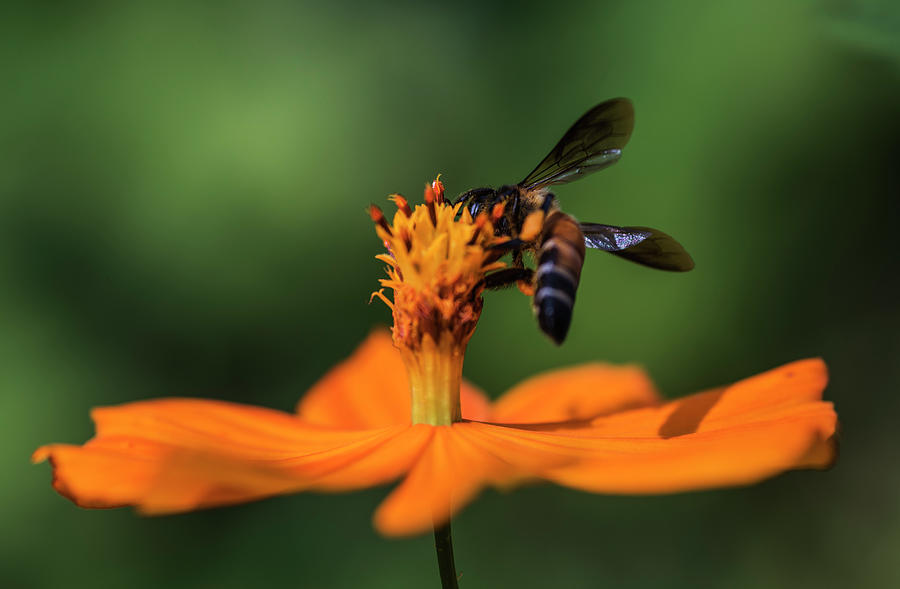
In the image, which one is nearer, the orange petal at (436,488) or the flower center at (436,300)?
the orange petal at (436,488)

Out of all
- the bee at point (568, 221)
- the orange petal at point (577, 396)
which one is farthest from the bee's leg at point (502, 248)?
the orange petal at point (577, 396)

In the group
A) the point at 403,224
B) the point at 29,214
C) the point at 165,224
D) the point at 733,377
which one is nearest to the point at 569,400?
the point at 403,224

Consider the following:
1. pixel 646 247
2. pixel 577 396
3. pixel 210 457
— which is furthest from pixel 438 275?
pixel 577 396

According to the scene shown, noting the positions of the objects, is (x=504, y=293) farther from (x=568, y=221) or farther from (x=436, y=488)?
(x=436, y=488)

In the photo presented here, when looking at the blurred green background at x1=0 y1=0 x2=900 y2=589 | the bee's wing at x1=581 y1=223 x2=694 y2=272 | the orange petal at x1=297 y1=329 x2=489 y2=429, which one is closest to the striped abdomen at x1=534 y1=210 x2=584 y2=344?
the bee's wing at x1=581 y1=223 x2=694 y2=272

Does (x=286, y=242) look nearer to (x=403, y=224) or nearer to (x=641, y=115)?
(x=641, y=115)

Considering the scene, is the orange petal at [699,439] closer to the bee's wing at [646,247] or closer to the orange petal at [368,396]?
the bee's wing at [646,247]

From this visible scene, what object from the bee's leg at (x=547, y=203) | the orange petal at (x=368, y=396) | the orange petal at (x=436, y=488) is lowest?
the orange petal at (x=436, y=488)
